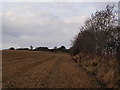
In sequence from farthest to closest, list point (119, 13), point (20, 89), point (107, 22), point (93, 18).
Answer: point (93, 18), point (107, 22), point (119, 13), point (20, 89)

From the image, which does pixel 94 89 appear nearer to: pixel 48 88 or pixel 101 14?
pixel 48 88

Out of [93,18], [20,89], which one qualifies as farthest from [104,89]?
[93,18]

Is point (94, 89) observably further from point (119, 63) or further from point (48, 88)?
point (119, 63)

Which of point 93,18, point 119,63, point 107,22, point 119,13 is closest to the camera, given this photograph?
point 119,63

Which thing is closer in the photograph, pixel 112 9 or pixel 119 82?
pixel 119 82

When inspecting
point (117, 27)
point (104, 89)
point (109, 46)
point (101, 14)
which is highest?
point (101, 14)

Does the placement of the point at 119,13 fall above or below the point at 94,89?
above

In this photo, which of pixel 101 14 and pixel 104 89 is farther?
pixel 101 14

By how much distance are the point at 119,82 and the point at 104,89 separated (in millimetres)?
842

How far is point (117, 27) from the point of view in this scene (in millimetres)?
28484

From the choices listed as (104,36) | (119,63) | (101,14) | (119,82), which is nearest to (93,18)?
(101,14)

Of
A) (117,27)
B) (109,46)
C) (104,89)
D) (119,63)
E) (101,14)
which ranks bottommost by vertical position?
(104,89)

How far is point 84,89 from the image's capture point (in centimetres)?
1448

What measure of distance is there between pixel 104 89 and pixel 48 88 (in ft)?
9.36
